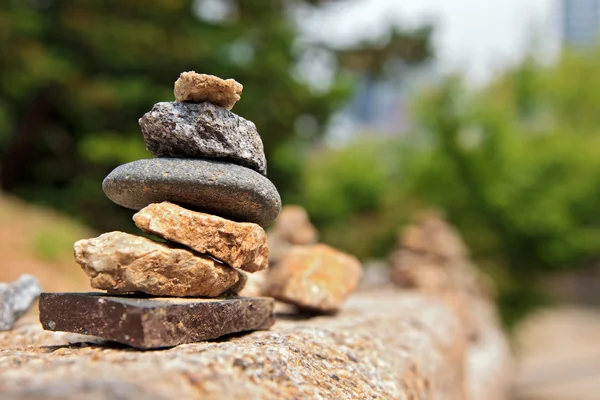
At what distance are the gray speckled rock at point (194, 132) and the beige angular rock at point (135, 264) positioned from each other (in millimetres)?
609

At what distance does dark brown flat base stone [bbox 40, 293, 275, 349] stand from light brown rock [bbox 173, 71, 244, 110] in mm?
1198

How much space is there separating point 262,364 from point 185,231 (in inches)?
36.4

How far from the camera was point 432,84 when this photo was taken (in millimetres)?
17469

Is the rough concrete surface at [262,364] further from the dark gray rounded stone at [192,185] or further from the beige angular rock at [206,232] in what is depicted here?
the dark gray rounded stone at [192,185]

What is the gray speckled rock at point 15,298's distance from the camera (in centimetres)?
411

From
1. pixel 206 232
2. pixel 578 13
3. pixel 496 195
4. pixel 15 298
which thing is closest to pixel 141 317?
pixel 206 232

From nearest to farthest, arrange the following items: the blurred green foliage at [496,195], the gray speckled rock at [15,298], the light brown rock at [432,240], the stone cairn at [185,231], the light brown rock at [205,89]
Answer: the stone cairn at [185,231] < the light brown rock at [205,89] < the gray speckled rock at [15,298] < the light brown rock at [432,240] < the blurred green foliage at [496,195]

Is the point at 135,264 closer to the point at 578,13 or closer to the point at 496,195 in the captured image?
the point at 496,195

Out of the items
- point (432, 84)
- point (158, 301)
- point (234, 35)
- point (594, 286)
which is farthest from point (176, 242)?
point (594, 286)

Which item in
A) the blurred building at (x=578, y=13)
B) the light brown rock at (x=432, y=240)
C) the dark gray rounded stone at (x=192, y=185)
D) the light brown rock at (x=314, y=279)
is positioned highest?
the blurred building at (x=578, y=13)

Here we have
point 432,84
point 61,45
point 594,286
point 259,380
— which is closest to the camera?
point 259,380

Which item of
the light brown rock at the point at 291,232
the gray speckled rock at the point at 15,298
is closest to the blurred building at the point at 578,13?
the light brown rock at the point at 291,232

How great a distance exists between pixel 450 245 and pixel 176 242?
6.99 meters

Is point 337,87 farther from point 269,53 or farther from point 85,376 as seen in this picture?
point 85,376
